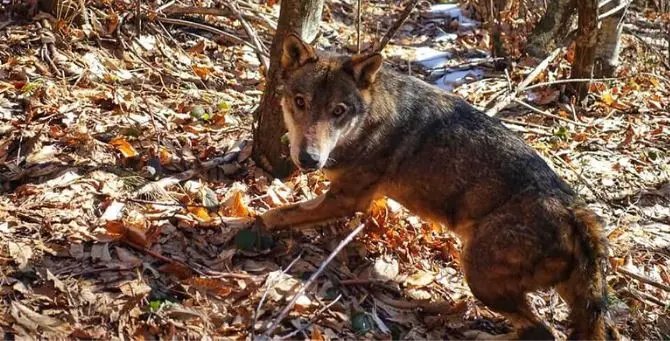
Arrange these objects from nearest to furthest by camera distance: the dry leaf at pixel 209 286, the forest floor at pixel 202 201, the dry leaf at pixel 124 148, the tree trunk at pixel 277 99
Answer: the forest floor at pixel 202 201 → the dry leaf at pixel 209 286 → the tree trunk at pixel 277 99 → the dry leaf at pixel 124 148

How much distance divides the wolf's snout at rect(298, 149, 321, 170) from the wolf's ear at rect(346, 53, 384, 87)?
0.92 m

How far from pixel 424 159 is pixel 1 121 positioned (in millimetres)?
3979

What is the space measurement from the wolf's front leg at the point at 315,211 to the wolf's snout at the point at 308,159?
2.02 ft

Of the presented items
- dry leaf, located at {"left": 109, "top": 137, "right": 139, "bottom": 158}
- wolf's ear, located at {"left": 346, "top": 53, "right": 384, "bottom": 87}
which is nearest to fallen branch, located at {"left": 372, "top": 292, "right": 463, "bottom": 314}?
wolf's ear, located at {"left": 346, "top": 53, "right": 384, "bottom": 87}

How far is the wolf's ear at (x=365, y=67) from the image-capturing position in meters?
5.66

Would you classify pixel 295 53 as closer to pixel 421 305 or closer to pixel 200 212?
pixel 200 212

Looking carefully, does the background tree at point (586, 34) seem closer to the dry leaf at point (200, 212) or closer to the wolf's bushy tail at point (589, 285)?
the wolf's bushy tail at point (589, 285)

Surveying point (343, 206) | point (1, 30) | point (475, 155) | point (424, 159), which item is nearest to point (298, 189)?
point (343, 206)

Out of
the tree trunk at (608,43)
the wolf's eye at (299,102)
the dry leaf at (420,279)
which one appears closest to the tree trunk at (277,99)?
the wolf's eye at (299,102)

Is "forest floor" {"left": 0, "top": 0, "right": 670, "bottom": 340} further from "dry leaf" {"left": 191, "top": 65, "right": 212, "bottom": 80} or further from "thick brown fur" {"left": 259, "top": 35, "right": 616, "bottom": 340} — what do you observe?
"thick brown fur" {"left": 259, "top": 35, "right": 616, "bottom": 340}

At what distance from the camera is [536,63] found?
400 inches

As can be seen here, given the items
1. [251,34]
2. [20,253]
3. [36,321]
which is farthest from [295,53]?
[36,321]

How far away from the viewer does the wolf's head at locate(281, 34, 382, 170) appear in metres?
5.56

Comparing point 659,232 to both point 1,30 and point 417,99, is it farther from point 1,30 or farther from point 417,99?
point 1,30
